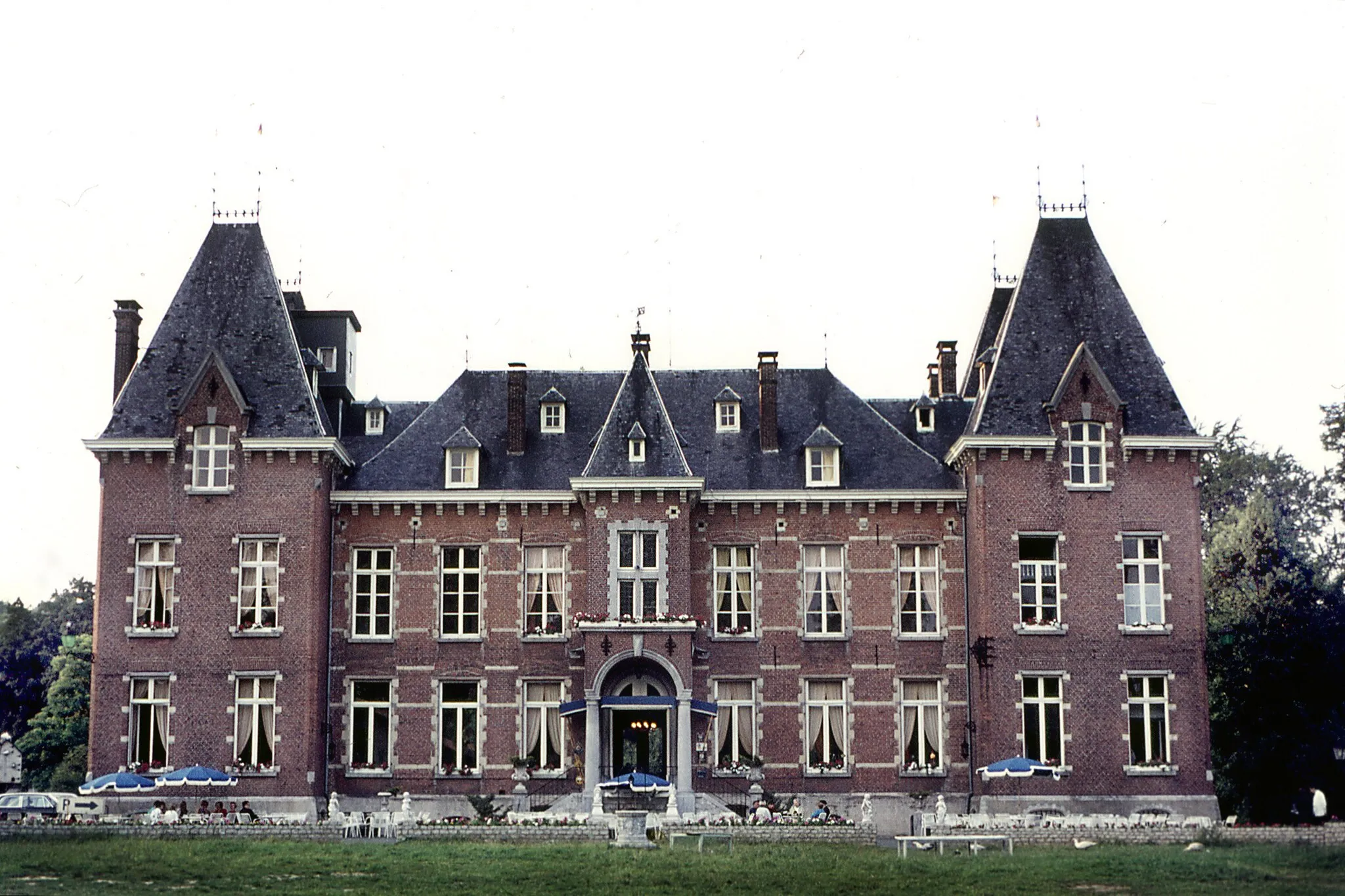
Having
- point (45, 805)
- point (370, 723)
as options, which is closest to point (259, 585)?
point (370, 723)

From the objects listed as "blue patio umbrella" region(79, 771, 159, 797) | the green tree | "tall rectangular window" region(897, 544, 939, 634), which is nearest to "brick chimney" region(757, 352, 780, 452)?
"tall rectangular window" region(897, 544, 939, 634)

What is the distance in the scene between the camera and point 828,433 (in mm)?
43500

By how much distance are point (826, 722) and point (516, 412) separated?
1121cm

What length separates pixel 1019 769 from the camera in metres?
39.2

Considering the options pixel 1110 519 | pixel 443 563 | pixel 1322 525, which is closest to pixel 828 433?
pixel 1110 519

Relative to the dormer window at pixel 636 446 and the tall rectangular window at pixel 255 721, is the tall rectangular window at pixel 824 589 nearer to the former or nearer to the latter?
the dormer window at pixel 636 446

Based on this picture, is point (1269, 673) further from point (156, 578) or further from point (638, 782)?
point (156, 578)

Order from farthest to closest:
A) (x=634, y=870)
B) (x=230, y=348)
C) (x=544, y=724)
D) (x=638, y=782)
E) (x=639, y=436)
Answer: (x=230, y=348), (x=544, y=724), (x=639, y=436), (x=638, y=782), (x=634, y=870)

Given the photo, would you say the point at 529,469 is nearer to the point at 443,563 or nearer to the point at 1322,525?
the point at 443,563

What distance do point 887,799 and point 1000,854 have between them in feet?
32.2

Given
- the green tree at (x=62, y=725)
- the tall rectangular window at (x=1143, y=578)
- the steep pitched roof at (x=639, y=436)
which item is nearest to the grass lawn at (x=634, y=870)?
the tall rectangular window at (x=1143, y=578)

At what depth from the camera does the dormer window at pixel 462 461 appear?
43531 mm

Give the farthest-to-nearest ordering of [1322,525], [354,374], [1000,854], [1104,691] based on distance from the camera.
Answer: [1322,525] < [354,374] < [1104,691] < [1000,854]

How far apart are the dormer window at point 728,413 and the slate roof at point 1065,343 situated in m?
6.39
